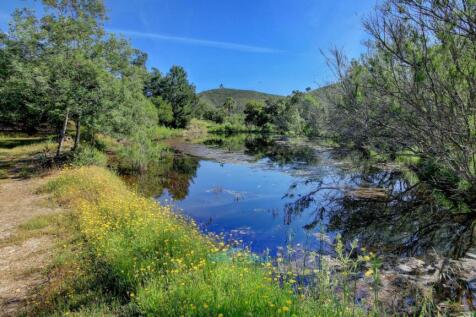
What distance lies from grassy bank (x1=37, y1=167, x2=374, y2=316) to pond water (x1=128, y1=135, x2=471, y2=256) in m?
1.21

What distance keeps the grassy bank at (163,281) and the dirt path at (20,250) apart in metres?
0.53

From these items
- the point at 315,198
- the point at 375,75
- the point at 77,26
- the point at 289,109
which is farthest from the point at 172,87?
the point at 375,75

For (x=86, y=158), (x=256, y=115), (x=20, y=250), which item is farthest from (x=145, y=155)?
(x=256, y=115)

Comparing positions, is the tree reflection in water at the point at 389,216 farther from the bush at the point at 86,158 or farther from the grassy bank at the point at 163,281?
the bush at the point at 86,158

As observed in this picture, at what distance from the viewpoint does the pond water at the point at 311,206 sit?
8.85m

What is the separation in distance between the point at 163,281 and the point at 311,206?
9.65m

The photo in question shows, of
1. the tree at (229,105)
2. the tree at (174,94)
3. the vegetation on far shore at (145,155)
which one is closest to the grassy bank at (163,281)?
the vegetation on far shore at (145,155)

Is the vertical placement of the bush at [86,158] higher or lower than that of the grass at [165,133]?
lower

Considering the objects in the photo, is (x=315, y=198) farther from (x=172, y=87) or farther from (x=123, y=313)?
(x=172, y=87)

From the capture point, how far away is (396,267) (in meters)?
6.79

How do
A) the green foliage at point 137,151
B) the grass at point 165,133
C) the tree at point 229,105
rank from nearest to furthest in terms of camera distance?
the green foliage at point 137,151 → the grass at point 165,133 → the tree at point 229,105

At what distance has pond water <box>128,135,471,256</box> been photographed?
8.85 meters

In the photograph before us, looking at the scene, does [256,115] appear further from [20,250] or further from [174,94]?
[20,250]

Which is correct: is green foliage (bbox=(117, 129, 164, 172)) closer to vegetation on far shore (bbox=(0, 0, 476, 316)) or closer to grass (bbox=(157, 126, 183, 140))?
vegetation on far shore (bbox=(0, 0, 476, 316))
